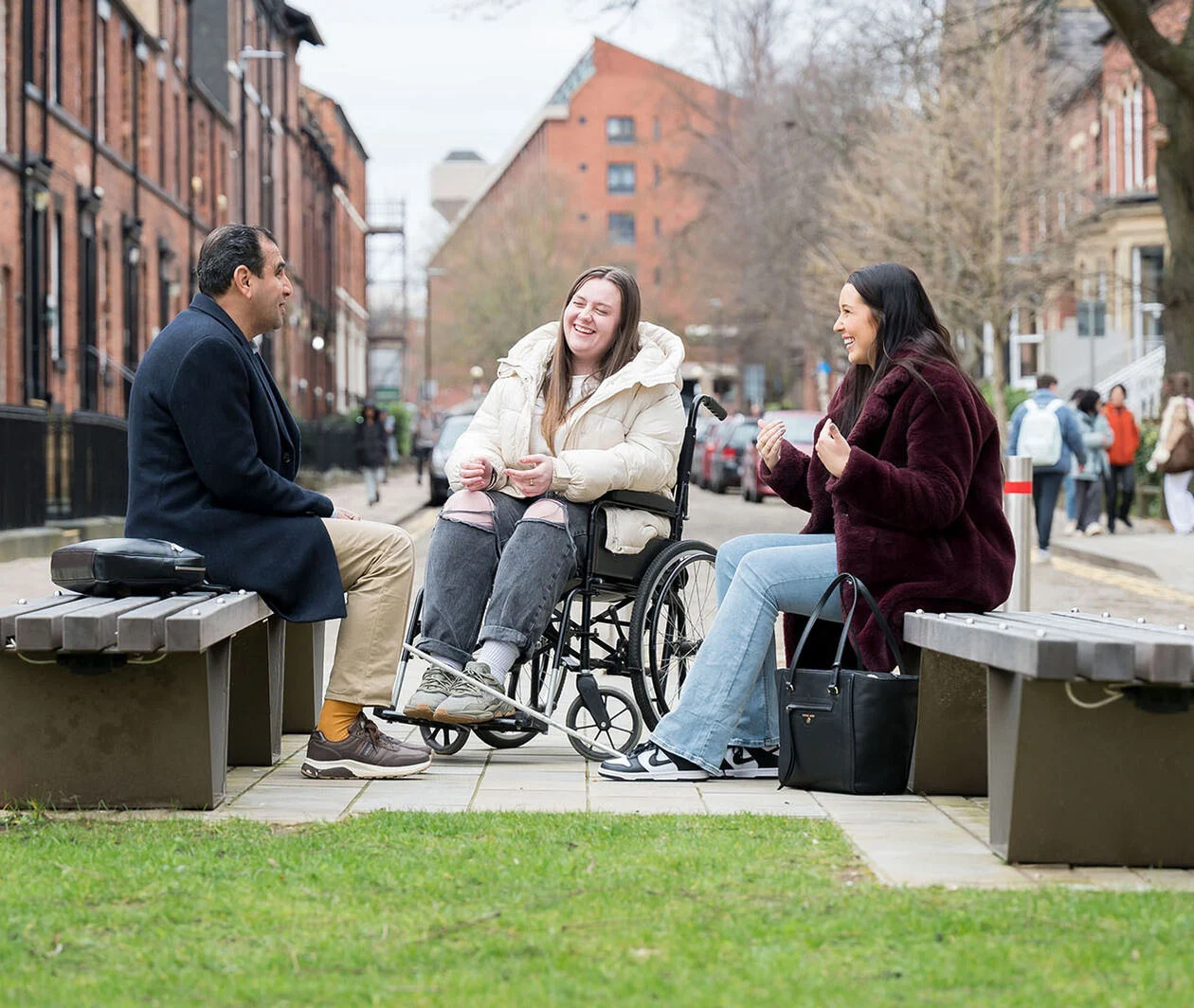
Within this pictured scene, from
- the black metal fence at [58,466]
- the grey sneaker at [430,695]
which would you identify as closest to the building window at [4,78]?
the black metal fence at [58,466]

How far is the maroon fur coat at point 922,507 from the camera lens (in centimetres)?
587

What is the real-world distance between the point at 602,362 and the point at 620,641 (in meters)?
1.04

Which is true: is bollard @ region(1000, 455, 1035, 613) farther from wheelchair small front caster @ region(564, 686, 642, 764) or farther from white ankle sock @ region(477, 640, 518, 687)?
white ankle sock @ region(477, 640, 518, 687)

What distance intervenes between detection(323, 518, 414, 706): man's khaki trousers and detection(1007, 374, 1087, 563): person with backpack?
12.9 m

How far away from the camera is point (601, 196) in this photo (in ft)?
354

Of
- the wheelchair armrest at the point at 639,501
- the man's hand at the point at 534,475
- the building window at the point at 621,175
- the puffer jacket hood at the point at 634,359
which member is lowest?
the wheelchair armrest at the point at 639,501

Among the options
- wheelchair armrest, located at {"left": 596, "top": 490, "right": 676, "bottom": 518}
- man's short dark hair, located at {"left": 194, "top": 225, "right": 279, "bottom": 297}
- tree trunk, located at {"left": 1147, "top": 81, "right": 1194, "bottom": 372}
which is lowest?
wheelchair armrest, located at {"left": 596, "top": 490, "right": 676, "bottom": 518}

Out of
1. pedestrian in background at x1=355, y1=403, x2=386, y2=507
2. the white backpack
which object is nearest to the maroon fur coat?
the white backpack

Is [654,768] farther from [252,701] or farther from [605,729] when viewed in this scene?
[252,701]

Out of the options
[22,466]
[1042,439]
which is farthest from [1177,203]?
[22,466]

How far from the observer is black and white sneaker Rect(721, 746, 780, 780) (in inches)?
251

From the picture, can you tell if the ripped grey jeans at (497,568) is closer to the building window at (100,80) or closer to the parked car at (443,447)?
the parked car at (443,447)

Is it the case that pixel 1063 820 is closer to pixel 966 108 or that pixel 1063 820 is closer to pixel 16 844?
pixel 16 844

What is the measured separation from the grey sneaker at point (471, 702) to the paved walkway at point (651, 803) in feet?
0.64
